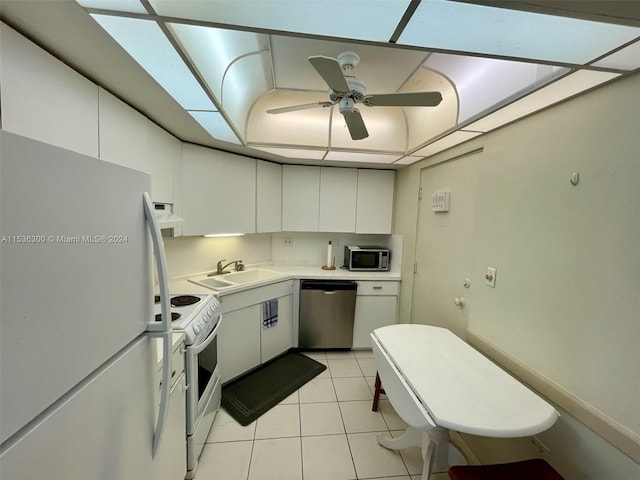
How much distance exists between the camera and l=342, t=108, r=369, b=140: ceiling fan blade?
1541 millimetres

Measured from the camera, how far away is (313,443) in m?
1.82

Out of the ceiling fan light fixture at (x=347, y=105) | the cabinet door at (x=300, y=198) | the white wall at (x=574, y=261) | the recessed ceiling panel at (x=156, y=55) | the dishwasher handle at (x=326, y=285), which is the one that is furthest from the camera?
the cabinet door at (x=300, y=198)

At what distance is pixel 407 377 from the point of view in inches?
52.7

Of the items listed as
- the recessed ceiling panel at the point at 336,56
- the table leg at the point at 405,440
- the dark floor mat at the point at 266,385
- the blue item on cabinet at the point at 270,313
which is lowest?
the dark floor mat at the point at 266,385

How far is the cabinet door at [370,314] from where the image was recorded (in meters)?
3.02

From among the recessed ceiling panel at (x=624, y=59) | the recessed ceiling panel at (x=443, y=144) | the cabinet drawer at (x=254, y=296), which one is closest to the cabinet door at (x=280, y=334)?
the cabinet drawer at (x=254, y=296)

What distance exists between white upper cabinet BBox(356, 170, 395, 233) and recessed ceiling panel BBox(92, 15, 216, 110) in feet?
7.08

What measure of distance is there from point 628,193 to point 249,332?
8.74 feet

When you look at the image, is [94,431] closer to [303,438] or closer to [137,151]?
[137,151]

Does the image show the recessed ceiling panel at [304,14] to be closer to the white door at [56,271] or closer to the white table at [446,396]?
the white door at [56,271]

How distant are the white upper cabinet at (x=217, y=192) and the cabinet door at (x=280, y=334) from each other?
3.06 feet

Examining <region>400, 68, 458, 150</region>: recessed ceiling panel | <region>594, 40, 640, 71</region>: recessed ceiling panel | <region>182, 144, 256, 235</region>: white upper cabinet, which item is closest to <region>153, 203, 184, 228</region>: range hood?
<region>182, 144, 256, 235</region>: white upper cabinet

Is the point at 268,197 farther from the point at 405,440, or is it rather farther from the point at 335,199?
the point at 405,440

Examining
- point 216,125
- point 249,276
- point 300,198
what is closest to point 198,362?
point 249,276
